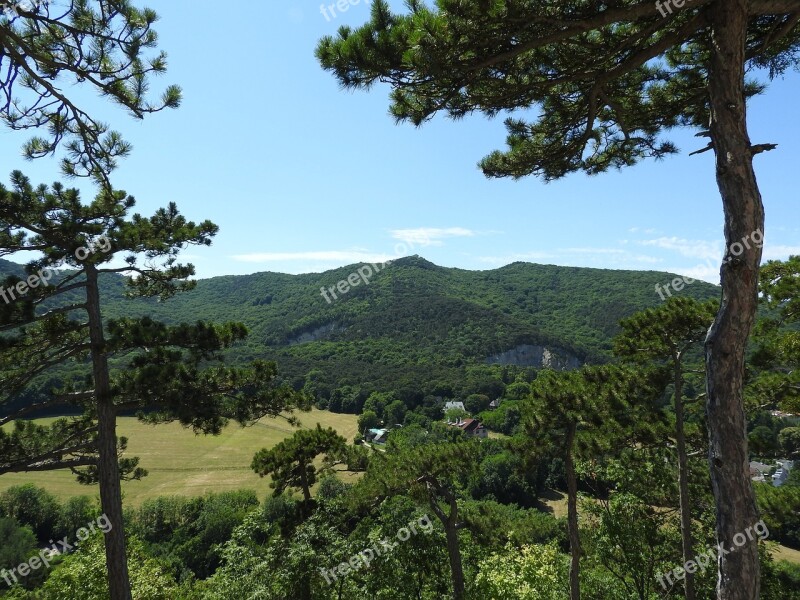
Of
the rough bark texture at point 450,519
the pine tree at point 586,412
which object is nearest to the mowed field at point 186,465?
the rough bark texture at point 450,519

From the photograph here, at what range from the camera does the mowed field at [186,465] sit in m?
37.3

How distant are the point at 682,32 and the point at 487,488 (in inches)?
1608

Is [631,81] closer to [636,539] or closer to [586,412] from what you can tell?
Result: [586,412]

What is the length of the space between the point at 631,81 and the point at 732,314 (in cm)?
344

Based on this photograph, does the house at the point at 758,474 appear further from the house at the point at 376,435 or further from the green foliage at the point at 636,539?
the house at the point at 376,435

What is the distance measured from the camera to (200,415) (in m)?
6.27

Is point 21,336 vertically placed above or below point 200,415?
above

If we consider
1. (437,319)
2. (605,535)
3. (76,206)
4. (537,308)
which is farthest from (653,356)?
(537,308)

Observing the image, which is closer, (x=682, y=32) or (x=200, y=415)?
(x=682, y=32)

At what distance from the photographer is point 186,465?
4406cm

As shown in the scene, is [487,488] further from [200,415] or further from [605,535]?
[200,415]
